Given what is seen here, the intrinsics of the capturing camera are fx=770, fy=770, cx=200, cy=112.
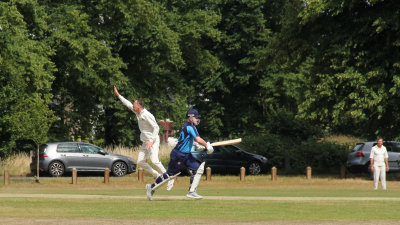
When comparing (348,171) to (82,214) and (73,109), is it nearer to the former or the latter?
(73,109)

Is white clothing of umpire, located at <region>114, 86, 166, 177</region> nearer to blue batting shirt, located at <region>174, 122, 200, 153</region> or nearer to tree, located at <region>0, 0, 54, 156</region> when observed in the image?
blue batting shirt, located at <region>174, 122, 200, 153</region>

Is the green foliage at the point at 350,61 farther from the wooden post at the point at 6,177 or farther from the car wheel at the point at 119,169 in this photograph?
the wooden post at the point at 6,177

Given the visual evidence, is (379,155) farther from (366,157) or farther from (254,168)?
(254,168)

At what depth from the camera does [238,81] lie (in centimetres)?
5612

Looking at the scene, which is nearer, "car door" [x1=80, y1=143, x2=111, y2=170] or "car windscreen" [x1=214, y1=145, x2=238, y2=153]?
"car door" [x1=80, y1=143, x2=111, y2=170]

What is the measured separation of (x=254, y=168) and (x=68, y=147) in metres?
9.02

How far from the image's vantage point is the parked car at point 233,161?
119 ft

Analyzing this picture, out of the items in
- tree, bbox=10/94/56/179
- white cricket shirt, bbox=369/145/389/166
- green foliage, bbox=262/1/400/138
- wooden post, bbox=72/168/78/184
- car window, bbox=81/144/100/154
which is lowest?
wooden post, bbox=72/168/78/184

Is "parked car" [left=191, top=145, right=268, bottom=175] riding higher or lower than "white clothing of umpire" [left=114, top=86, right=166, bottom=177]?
lower

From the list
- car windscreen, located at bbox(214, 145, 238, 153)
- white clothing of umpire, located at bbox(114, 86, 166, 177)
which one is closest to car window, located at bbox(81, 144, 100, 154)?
car windscreen, located at bbox(214, 145, 238, 153)

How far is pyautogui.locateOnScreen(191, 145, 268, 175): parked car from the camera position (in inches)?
1432

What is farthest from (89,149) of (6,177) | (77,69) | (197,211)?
(197,211)

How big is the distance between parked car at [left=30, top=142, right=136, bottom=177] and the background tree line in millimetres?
1636

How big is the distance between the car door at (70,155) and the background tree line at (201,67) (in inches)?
81.3
